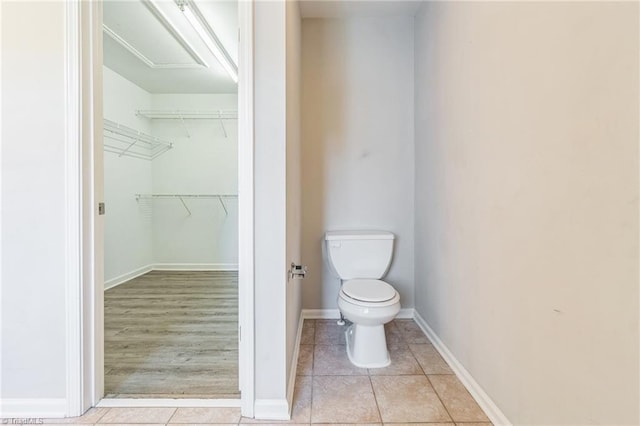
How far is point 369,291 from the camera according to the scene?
5.81ft

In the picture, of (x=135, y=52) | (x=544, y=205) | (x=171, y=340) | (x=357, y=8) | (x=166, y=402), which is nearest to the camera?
(x=544, y=205)

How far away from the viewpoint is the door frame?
1.28m

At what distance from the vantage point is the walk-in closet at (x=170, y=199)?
6.05 feet

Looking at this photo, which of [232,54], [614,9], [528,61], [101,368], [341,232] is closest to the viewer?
[614,9]

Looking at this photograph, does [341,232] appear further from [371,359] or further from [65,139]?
[65,139]

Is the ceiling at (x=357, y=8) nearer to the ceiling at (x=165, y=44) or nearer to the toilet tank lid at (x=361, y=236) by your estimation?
the ceiling at (x=165, y=44)

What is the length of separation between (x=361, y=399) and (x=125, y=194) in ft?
11.0

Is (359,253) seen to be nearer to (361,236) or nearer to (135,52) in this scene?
(361,236)

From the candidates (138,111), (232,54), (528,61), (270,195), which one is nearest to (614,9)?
(528,61)

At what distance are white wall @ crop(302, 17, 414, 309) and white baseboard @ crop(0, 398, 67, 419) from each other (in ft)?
5.10

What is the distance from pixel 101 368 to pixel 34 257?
23.5 inches

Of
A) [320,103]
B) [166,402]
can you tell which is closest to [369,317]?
[166,402]

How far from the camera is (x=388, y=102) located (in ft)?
7.64

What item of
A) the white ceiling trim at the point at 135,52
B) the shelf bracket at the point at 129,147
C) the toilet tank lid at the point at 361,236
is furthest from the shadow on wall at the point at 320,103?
the shelf bracket at the point at 129,147
